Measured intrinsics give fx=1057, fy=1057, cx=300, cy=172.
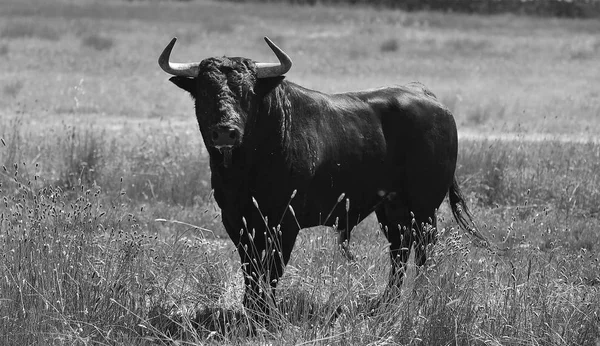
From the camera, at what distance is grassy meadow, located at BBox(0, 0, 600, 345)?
6777mm

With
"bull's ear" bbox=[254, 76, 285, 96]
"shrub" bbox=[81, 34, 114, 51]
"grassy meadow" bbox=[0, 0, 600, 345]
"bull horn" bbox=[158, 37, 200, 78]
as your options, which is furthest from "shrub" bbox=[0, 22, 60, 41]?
"bull's ear" bbox=[254, 76, 285, 96]

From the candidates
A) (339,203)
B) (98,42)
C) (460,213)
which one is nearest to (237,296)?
(339,203)

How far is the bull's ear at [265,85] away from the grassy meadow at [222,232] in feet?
3.56

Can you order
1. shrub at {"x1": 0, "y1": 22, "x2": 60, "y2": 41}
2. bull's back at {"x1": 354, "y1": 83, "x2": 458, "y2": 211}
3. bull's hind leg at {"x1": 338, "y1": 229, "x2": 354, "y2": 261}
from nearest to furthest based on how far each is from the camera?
1. bull's hind leg at {"x1": 338, "y1": 229, "x2": 354, "y2": 261}
2. bull's back at {"x1": 354, "y1": 83, "x2": 458, "y2": 211}
3. shrub at {"x1": 0, "y1": 22, "x2": 60, "y2": 41}

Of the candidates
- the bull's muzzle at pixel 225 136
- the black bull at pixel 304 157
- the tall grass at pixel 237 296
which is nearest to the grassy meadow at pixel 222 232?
the tall grass at pixel 237 296

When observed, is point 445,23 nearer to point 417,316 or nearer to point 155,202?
point 155,202

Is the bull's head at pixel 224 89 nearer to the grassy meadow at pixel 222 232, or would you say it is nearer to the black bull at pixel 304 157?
the black bull at pixel 304 157

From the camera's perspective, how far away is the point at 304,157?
7391mm

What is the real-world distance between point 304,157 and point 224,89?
2.83 ft

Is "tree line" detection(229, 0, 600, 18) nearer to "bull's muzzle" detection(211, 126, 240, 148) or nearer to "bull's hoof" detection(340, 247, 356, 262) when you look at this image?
"bull's hoof" detection(340, 247, 356, 262)

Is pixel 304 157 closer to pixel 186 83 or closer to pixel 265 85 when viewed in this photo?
pixel 265 85

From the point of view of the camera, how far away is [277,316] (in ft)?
22.2

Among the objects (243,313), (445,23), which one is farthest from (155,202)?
(445,23)

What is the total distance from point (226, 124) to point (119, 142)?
7.72 meters
